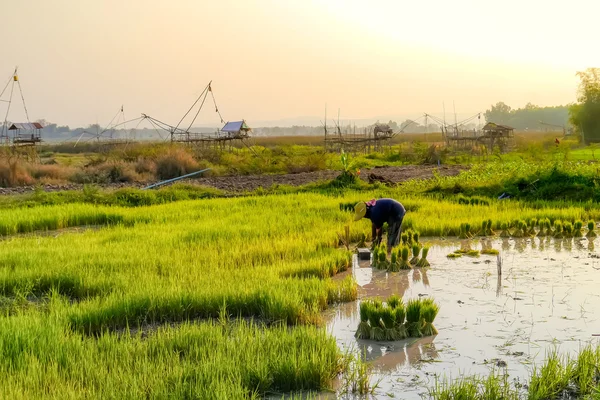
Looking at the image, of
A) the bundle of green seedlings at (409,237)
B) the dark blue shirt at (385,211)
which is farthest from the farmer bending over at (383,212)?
the bundle of green seedlings at (409,237)

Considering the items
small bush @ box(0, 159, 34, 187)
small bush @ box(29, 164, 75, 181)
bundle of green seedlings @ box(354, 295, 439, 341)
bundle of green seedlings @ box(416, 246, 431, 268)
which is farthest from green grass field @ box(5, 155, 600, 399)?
small bush @ box(29, 164, 75, 181)

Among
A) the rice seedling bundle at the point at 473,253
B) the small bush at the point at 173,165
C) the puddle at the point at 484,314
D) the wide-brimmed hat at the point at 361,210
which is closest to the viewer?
the puddle at the point at 484,314

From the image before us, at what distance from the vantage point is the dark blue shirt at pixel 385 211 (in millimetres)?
7609

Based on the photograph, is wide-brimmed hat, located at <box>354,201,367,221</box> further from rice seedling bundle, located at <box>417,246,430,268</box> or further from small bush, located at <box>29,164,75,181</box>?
small bush, located at <box>29,164,75,181</box>

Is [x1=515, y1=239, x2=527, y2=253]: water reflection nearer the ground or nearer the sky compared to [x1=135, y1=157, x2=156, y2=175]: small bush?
nearer the ground

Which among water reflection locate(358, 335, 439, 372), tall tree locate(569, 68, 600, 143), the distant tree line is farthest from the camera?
the distant tree line

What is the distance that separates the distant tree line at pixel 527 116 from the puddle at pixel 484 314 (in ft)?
379

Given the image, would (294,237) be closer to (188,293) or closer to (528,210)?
(188,293)

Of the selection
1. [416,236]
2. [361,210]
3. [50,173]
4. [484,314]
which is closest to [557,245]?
[416,236]

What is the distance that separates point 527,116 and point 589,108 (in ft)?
294

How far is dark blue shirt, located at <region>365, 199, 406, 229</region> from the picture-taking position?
761cm

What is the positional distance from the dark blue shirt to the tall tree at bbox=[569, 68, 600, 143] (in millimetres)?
34948

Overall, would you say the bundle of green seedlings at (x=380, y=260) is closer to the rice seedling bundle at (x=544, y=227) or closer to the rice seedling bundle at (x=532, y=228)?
the rice seedling bundle at (x=532, y=228)

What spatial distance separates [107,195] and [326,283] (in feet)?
33.4
